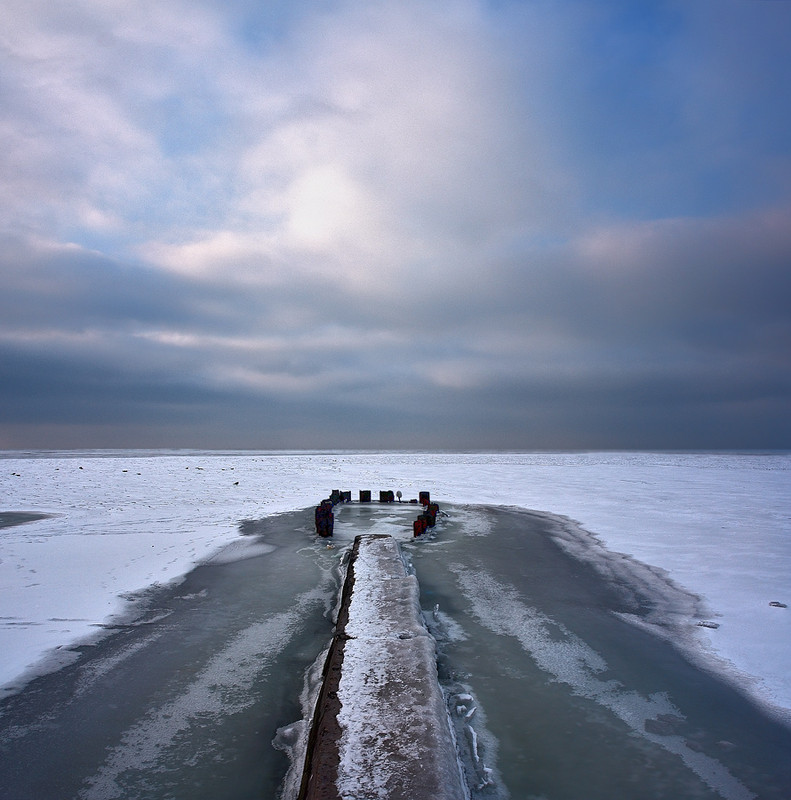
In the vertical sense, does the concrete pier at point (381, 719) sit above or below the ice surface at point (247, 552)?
above

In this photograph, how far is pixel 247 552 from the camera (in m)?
9.66

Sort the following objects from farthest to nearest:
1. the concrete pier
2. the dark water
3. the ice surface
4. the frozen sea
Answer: the ice surface → the frozen sea → the dark water → the concrete pier

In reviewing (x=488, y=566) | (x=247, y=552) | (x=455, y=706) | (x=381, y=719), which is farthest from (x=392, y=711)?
(x=247, y=552)

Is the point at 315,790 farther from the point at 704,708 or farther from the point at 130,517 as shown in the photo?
the point at 130,517

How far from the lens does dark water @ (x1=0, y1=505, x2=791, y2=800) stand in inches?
132

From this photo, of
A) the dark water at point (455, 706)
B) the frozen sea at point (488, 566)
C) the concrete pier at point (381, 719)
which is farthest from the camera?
the frozen sea at point (488, 566)

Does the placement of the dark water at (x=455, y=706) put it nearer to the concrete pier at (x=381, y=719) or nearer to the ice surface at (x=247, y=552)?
the concrete pier at (x=381, y=719)

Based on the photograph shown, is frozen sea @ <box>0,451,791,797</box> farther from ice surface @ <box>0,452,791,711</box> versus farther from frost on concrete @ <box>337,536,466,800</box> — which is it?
frost on concrete @ <box>337,536,466,800</box>

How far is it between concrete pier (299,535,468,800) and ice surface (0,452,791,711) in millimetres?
3038

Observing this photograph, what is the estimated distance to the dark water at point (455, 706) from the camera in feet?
11.0

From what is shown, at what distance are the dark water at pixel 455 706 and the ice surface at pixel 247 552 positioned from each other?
71 centimetres

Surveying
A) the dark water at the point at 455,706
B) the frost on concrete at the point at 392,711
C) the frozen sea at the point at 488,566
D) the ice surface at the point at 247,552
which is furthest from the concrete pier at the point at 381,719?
the ice surface at the point at 247,552

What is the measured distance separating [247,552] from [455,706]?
6424 millimetres

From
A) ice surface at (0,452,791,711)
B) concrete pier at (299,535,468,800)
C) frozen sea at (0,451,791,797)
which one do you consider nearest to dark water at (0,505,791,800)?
frozen sea at (0,451,791,797)
